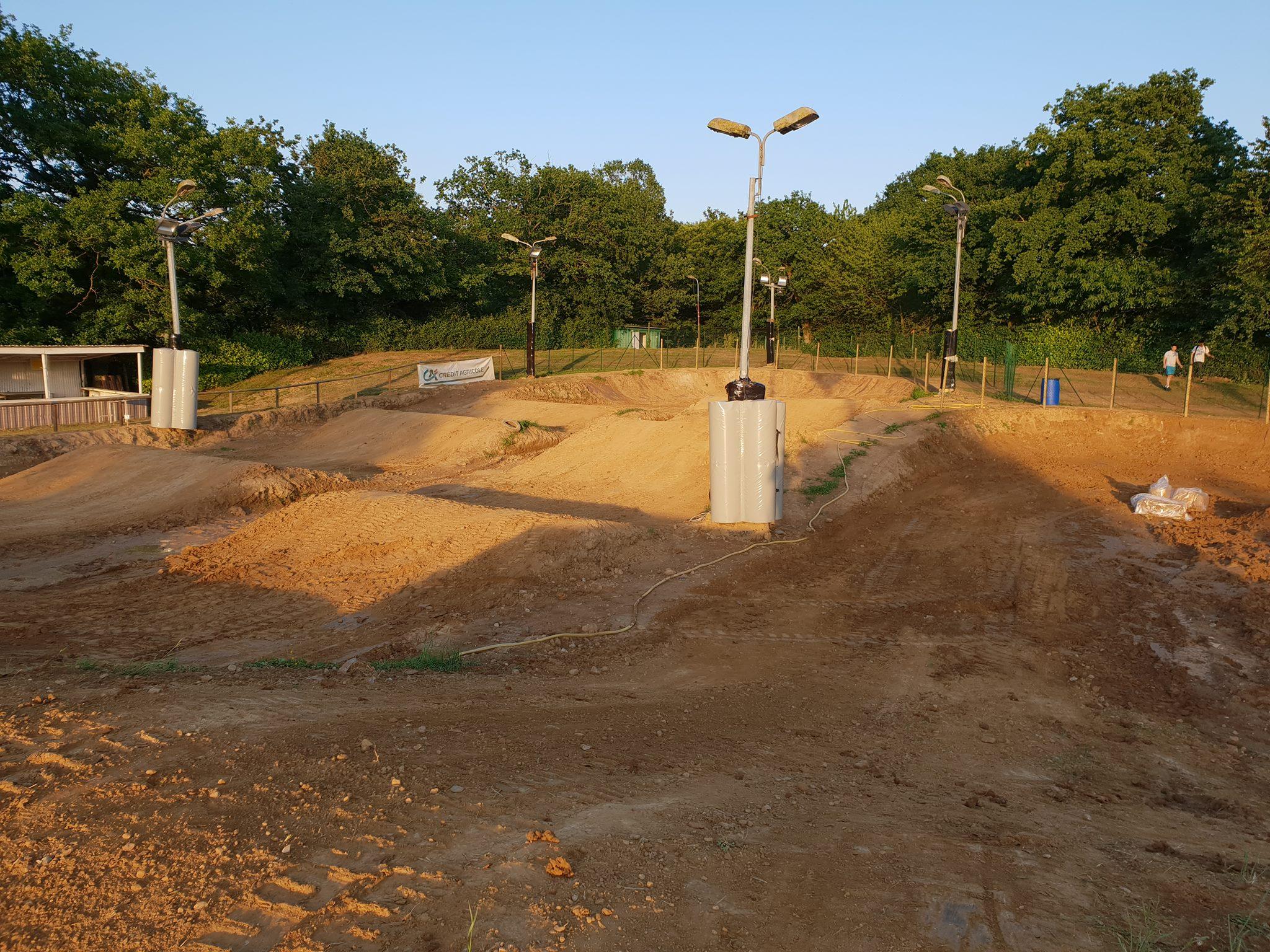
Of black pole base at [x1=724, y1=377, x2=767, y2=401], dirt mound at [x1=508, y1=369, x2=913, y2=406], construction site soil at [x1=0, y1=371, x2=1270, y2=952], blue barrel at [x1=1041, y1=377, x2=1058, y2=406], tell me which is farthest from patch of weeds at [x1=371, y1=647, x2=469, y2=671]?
dirt mound at [x1=508, y1=369, x2=913, y2=406]

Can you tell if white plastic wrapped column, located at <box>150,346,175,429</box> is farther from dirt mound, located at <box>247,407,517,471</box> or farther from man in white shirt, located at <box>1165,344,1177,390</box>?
man in white shirt, located at <box>1165,344,1177,390</box>

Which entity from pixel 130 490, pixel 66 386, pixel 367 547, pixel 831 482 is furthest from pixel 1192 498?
pixel 66 386

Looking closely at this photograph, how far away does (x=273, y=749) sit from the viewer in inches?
218

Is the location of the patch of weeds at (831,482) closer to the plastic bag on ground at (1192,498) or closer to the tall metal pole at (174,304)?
the plastic bag on ground at (1192,498)

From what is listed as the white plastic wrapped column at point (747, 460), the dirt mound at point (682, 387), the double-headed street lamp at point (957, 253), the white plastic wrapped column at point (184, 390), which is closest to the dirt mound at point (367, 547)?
the white plastic wrapped column at point (747, 460)

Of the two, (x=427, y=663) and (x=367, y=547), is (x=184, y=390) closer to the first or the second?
(x=367, y=547)

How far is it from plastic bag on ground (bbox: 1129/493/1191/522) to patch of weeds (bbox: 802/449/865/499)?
5.02m

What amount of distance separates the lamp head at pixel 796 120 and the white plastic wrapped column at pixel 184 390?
64.0 ft

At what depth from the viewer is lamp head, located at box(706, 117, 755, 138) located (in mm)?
13102

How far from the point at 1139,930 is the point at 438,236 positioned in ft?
173

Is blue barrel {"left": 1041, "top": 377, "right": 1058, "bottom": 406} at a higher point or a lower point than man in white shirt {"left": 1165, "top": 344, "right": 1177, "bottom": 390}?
lower

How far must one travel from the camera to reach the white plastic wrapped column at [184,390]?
25.5 meters

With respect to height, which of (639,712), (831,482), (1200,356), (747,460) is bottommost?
(639,712)

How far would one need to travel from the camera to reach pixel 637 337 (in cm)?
5778
